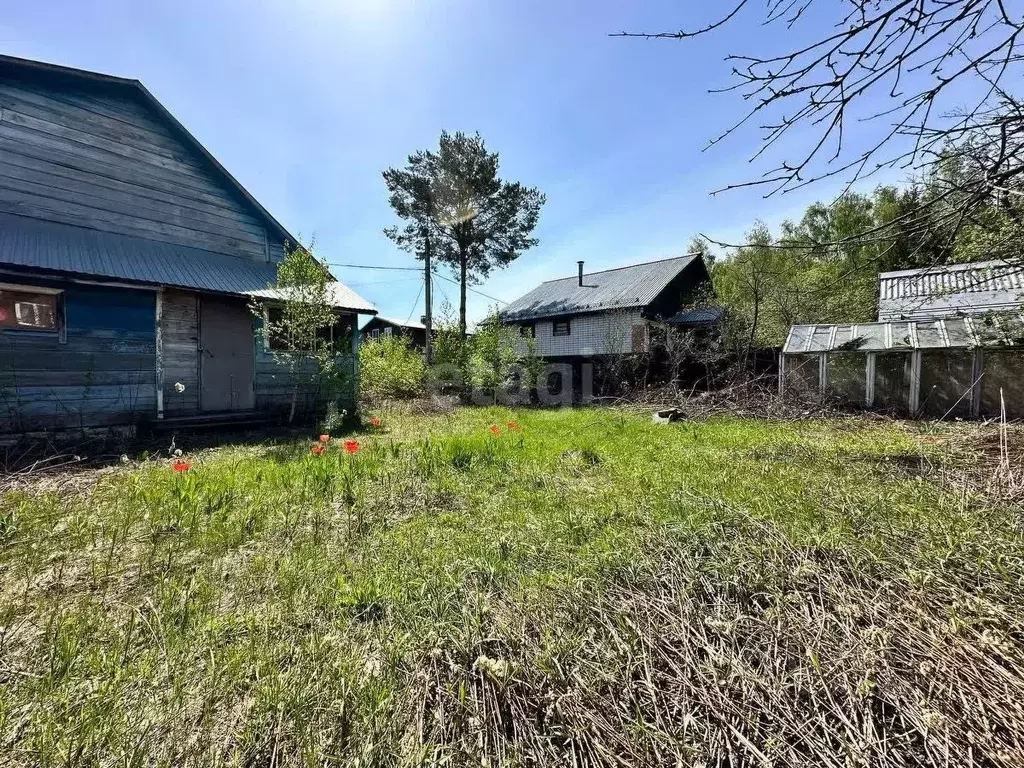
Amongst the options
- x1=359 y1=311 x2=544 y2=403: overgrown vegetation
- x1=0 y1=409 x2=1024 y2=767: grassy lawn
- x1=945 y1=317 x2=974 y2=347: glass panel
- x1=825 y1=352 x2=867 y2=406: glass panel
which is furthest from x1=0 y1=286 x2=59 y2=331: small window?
x1=945 y1=317 x2=974 y2=347: glass panel

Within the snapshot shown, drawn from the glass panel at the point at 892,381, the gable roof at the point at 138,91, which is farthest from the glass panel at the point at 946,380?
the gable roof at the point at 138,91

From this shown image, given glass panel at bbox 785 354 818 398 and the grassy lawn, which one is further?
glass panel at bbox 785 354 818 398

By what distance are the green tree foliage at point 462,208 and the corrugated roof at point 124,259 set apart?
9196 millimetres

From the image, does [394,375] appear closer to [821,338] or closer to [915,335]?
[821,338]

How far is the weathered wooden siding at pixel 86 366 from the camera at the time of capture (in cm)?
620

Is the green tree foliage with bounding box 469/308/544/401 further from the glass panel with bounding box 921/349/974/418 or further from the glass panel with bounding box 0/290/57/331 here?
the glass panel with bounding box 921/349/974/418

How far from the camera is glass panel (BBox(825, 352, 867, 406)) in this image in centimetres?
1055

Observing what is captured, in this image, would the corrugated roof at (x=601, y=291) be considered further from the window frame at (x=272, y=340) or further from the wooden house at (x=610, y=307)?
the window frame at (x=272, y=340)

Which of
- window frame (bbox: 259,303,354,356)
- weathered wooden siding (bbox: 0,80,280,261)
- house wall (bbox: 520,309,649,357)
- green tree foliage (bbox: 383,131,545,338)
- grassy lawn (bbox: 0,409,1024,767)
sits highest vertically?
green tree foliage (bbox: 383,131,545,338)

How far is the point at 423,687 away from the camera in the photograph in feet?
5.29

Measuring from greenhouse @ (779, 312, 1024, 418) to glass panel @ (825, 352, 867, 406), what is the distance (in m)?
0.02

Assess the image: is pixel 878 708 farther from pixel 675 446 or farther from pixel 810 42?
pixel 675 446

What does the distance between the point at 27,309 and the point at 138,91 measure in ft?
17.2

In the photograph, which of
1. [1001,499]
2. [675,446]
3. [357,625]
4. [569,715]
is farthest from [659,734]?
[675,446]
